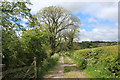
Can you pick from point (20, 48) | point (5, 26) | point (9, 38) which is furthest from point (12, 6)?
point (20, 48)

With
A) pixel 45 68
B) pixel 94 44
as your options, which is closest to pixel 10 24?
pixel 45 68

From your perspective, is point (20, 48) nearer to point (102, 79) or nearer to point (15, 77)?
point (15, 77)

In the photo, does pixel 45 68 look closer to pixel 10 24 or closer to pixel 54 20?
pixel 10 24

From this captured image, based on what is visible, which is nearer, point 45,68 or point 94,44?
point 45,68

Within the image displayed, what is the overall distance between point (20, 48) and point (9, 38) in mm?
1703

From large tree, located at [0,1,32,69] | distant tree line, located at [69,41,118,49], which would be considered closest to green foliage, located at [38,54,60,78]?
large tree, located at [0,1,32,69]

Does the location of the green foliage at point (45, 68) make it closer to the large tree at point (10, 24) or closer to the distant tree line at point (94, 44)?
the large tree at point (10, 24)

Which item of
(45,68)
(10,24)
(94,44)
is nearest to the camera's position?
(10,24)

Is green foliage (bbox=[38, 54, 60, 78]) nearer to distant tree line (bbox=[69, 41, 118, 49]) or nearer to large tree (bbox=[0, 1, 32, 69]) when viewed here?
large tree (bbox=[0, 1, 32, 69])

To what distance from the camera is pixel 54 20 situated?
2108 centimetres

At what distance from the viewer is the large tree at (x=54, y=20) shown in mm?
20523

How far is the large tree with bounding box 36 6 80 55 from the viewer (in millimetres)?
20523

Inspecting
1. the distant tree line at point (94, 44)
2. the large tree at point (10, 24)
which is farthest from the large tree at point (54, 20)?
the large tree at point (10, 24)

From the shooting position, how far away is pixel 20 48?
609 cm
